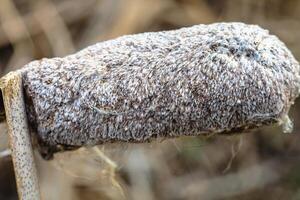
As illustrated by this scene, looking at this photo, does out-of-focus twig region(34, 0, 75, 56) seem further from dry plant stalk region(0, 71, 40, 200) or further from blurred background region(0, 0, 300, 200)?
dry plant stalk region(0, 71, 40, 200)

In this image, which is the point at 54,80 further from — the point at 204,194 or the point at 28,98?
the point at 204,194

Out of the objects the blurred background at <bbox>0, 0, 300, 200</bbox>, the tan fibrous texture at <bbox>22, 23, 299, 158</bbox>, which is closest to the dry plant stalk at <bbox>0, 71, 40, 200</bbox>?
the tan fibrous texture at <bbox>22, 23, 299, 158</bbox>

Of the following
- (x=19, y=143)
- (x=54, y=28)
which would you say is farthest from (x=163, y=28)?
(x=19, y=143)

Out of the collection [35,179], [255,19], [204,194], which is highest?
[35,179]

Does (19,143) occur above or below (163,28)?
above

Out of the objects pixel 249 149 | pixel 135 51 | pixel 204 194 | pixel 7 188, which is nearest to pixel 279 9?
pixel 249 149

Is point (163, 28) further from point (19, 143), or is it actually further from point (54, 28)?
point (19, 143)
